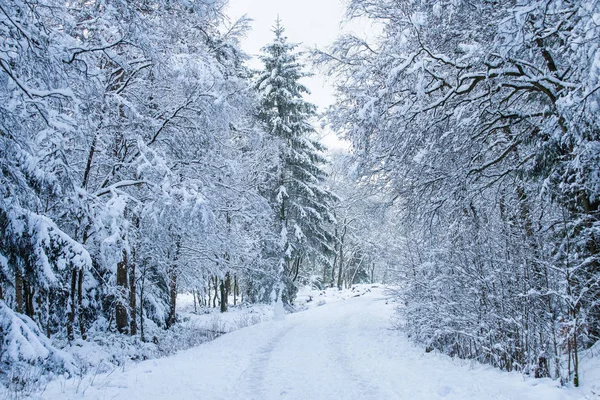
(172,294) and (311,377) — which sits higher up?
(172,294)

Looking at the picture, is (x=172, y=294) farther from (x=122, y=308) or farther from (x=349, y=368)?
(x=349, y=368)

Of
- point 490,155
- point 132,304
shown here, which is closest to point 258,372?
point 132,304

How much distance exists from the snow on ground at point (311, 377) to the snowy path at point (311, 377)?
0.01 metres

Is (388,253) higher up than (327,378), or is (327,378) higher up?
(388,253)

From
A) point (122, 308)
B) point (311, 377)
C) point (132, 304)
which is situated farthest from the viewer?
point (132, 304)

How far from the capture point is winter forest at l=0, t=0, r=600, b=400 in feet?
14.8

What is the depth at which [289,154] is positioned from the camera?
19.7m

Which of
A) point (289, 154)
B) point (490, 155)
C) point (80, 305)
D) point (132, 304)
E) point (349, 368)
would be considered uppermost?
point (289, 154)

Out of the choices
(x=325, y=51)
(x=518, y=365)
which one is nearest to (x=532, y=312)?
(x=518, y=365)

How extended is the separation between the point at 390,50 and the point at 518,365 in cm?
575

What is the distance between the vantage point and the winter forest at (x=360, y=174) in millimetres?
4520

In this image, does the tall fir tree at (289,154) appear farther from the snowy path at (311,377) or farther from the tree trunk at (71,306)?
the tree trunk at (71,306)

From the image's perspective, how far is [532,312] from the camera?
6098 mm

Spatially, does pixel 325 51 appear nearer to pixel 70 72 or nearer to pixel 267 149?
pixel 70 72
